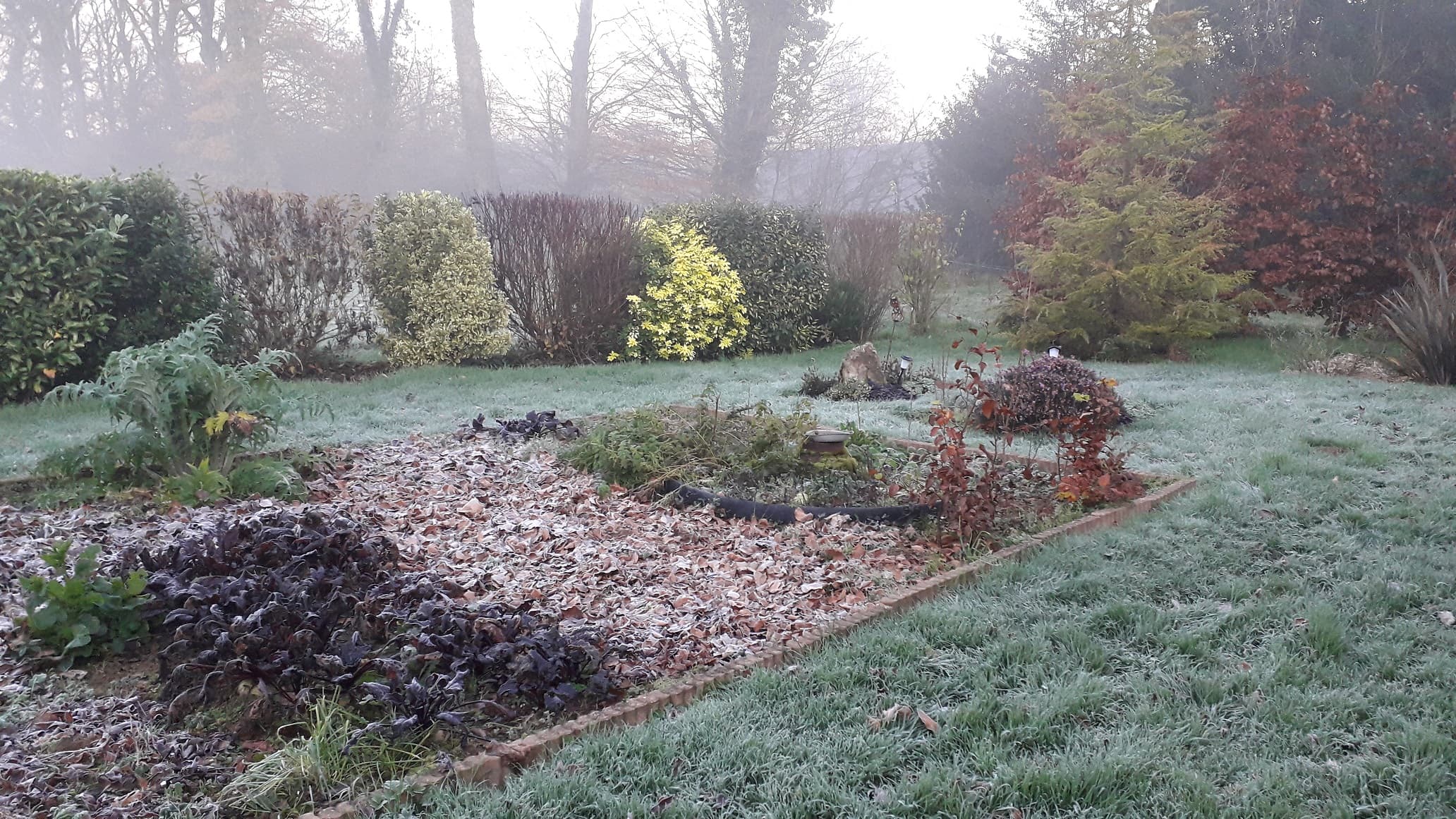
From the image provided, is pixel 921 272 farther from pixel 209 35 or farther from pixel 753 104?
pixel 209 35

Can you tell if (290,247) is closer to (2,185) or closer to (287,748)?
(2,185)

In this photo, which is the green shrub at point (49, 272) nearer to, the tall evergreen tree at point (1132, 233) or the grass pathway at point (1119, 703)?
the grass pathway at point (1119, 703)

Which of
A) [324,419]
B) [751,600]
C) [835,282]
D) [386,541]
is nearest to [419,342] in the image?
[324,419]

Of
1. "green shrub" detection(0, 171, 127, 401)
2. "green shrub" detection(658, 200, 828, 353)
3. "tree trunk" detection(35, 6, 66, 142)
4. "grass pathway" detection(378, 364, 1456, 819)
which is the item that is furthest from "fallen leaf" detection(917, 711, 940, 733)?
"tree trunk" detection(35, 6, 66, 142)

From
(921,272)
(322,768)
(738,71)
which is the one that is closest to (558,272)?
(921,272)

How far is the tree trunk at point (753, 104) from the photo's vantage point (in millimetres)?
21031

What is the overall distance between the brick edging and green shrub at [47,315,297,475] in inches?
110

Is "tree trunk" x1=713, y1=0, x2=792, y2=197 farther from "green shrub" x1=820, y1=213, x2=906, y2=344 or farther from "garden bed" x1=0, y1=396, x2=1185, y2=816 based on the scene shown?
"garden bed" x1=0, y1=396, x2=1185, y2=816

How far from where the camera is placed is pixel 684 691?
2508 mm

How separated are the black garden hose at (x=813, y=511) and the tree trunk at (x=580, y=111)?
19863 millimetres

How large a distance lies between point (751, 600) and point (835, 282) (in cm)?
963

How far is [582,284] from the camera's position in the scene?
404 inches

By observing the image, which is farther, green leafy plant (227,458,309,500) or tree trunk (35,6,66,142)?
tree trunk (35,6,66,142)

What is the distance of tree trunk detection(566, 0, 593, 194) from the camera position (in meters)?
22.0
